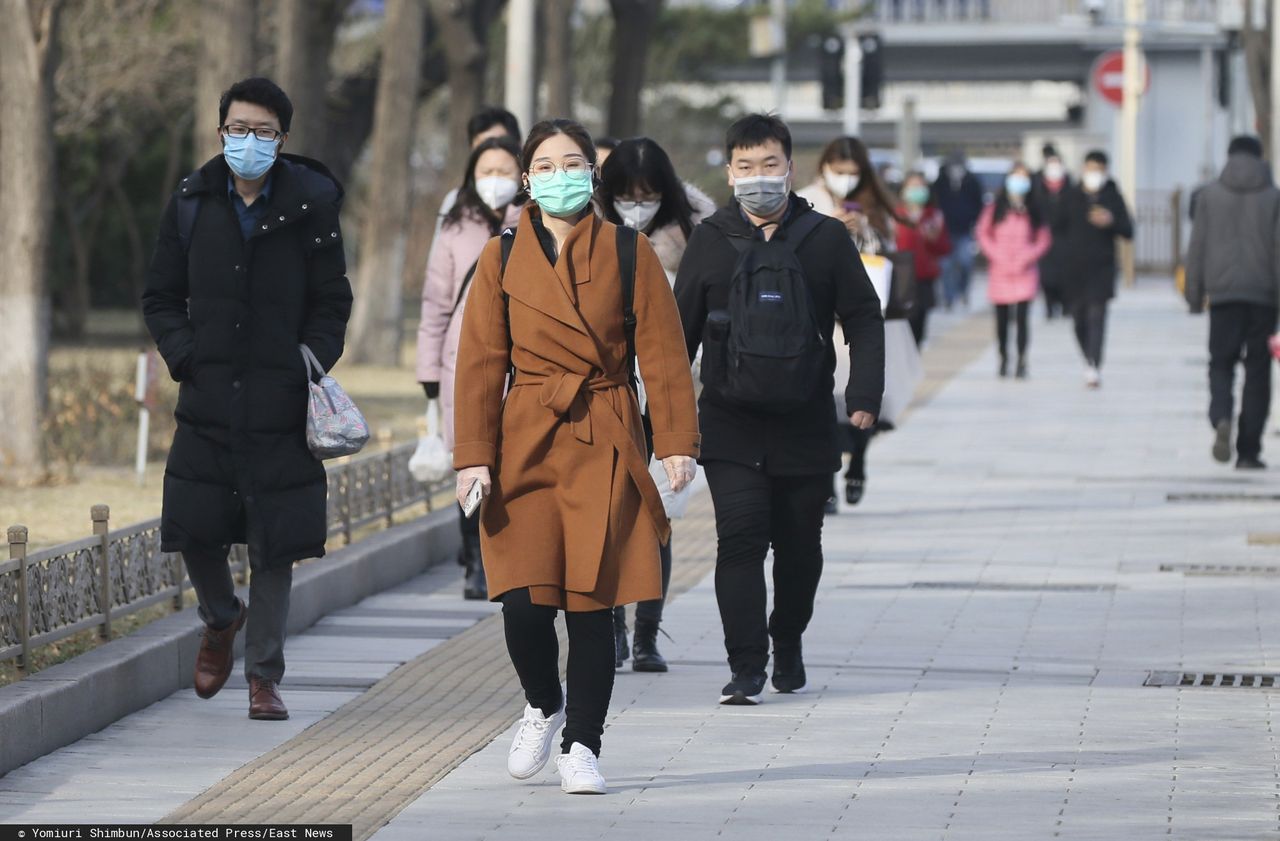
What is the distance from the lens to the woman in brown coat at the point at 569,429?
664cm

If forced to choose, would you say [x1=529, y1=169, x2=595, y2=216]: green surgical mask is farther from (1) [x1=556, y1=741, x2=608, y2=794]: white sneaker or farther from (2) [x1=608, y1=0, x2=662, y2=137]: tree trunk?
(2) [x1=608, y1=0, x2=662, y2=137]: tree trunk

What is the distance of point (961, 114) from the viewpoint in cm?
8181

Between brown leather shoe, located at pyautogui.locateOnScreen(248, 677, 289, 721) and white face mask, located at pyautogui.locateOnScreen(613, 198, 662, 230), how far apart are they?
1979 millimetres

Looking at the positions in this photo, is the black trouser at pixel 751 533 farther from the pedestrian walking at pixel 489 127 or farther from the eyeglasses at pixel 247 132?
the pedestrian walking at pixel 489 127

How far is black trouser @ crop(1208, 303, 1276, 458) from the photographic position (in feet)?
50.1

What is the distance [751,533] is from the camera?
8031 millimetres

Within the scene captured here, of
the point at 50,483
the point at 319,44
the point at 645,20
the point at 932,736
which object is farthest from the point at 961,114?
the point at 932,736

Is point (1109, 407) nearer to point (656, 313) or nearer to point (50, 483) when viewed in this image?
point (50, 483)

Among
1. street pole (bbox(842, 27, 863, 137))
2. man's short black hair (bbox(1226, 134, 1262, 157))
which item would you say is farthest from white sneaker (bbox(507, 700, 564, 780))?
street pole (bbox(842, 27, 863, 137))

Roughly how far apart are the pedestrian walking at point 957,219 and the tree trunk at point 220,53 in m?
17.4

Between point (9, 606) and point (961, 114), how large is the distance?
75843mm

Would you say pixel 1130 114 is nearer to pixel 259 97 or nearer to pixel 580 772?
pixel 259 97

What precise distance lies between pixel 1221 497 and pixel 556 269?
821 cm

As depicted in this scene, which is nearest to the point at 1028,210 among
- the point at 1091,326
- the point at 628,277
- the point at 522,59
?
the point at 1091,326
